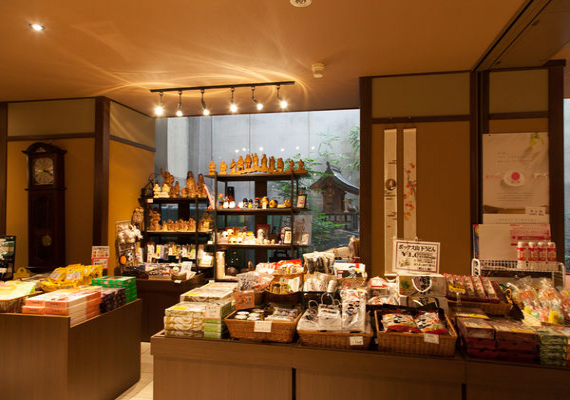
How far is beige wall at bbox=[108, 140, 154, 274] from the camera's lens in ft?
14.8

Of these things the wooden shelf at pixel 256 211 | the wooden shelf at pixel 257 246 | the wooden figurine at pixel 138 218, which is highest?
the wooden shelf at pixel 256 211

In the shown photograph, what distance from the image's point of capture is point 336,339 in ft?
6.25

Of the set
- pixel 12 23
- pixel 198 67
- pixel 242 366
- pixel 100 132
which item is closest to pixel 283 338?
pixel 242 366

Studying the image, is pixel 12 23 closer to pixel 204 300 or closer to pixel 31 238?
pixel 204 300

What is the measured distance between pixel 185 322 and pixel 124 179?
3185mm

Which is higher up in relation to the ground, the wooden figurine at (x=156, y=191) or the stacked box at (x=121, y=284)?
the wooden figurine at (x=156, y=191)

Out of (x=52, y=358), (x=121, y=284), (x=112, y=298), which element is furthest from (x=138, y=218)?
(x=52, y=358)

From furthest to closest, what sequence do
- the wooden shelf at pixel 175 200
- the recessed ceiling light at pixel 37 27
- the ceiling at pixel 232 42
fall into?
the wooden shelf at pixel 175 200, the recessed ceiling light at pixel 37 27, the ceiling at pixel 232 42

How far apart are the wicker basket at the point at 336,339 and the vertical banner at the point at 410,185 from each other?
201cm

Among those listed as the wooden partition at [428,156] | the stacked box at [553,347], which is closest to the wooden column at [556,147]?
the wooden partition at [428,156]

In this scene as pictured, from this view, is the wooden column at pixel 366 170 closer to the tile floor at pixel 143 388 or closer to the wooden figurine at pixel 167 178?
the tile floor at pixel 143 388

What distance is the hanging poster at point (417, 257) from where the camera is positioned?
90.0 inches

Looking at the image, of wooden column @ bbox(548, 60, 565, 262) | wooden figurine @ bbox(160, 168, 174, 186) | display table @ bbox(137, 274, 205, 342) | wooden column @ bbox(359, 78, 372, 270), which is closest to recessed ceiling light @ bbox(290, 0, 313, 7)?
wooden column @ bbox(359, 78, 372, 270)

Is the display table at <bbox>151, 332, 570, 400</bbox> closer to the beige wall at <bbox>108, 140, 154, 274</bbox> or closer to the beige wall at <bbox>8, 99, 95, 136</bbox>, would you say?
the beige wall at <bbox>108, 140, 154, 274</bbox>
